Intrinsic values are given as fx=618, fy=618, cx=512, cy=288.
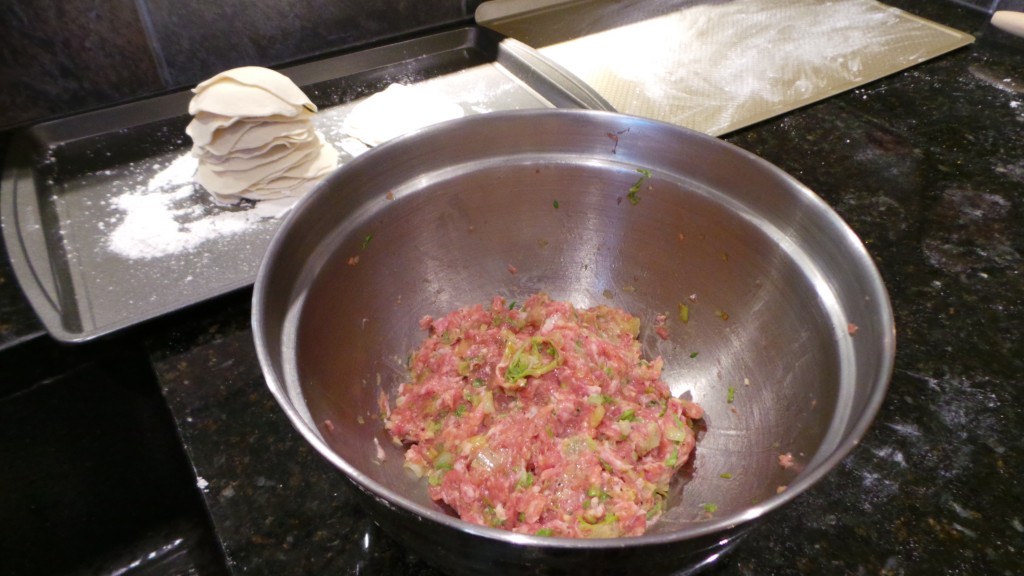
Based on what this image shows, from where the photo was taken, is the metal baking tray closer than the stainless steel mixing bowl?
No

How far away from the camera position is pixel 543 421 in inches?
38.0

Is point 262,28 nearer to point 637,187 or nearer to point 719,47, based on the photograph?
point 637,187

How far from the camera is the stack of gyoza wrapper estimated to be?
1.32 meters

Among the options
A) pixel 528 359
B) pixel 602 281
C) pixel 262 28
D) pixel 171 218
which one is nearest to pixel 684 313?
pixel 602 281

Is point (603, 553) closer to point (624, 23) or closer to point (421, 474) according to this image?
point (421, 474)

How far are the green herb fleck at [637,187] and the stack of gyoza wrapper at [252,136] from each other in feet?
2.53

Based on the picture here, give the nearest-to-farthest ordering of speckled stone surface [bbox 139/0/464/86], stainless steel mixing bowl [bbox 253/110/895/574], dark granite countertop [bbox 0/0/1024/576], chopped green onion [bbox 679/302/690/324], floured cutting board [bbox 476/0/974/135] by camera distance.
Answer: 1. stainless steel mixing bowl [bbox 253/110/895/574]
2. dark granite countertop [bbox 0/0/1024/576]
3. chopped green onion [bbox 679/302/690/324]
4. speckled stone surface [bbox 139/0/464/86]
5. floured cutting board [bbox 476/0/974/135]

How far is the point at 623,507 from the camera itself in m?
0.86

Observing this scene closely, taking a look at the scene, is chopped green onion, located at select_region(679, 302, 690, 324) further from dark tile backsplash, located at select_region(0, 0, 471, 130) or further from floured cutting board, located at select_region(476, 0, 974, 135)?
dark tile backsplash, located at select_region(0, 0, 471, 130)

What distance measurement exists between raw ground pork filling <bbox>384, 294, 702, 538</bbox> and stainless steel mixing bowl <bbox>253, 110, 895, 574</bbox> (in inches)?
2.0

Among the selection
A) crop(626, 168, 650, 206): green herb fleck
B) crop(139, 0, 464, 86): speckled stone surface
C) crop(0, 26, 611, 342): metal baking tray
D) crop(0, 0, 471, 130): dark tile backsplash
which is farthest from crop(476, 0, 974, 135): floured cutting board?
crop(626, 168, 650, 206): green herb fleck

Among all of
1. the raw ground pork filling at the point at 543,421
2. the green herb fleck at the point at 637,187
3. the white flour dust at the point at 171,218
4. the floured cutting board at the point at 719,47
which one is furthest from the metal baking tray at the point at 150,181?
the green herb fleck at the point at 637,187

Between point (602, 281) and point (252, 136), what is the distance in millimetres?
831

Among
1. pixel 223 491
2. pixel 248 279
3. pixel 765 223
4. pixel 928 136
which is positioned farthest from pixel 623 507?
pixel 928 136
